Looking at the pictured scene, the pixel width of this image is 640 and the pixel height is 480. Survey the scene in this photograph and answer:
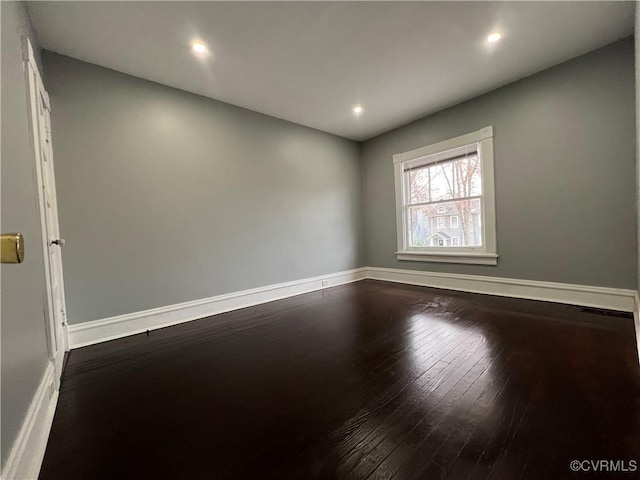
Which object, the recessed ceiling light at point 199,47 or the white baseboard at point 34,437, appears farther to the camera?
the recessed ceiling light at point 199,47

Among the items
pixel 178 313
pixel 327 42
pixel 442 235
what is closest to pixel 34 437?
pixel 178 313

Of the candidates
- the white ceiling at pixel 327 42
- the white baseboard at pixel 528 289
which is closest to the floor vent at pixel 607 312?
the white baseboard at pixel 528 289

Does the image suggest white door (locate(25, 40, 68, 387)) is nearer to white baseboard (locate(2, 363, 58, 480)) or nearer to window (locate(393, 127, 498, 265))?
white baseboard (locate(2, 363, 58, 480))

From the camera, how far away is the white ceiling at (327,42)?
2043 millimetres

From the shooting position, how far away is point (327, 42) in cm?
241

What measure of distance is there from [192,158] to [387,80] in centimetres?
246

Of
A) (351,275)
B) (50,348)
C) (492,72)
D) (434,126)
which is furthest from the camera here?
(351,275)

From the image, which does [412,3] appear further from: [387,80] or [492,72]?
[492,72]

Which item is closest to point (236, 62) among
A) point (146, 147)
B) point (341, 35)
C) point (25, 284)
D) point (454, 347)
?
point (341, 35)

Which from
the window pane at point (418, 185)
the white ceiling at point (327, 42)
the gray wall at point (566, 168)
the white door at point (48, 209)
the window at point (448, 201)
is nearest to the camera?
the white door at point (48, 209)

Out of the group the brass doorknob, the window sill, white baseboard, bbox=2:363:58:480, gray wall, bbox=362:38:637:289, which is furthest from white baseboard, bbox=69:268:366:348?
gray wall, bbox=362:38:637:289

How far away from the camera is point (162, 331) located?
2.73 metres

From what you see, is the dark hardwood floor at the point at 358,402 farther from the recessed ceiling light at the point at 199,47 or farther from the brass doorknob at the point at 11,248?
the recessed ceiling light at the point at 199,47

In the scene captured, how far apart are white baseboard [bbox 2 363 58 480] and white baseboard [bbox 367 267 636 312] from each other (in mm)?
4269
